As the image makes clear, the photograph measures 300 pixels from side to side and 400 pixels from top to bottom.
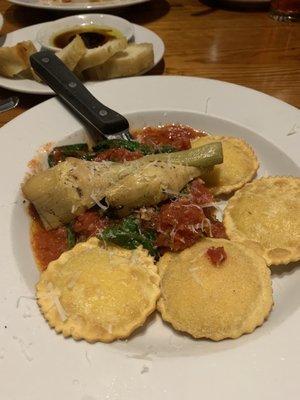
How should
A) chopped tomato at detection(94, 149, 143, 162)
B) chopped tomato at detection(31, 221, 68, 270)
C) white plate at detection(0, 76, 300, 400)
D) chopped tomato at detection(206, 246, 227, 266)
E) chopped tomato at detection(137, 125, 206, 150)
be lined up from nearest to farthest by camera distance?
white plate at detection(0, 76, 300, 400), chopped tomato at detection(206, 246, 227, 266), chopped tomato at detection(31, 221, 68, 270), chopped tomato at detection(94, 149, 143, 162), chopped tomato at detection(137, 125, 206, 150)

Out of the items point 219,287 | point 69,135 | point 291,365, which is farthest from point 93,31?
point 291,365

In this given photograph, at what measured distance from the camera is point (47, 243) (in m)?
2.95

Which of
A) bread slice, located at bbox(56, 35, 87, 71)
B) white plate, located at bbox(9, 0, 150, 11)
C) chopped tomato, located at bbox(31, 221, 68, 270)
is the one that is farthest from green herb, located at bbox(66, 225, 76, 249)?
white plate, located at bbox(9, 0, 150, 11)

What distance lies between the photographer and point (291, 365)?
2.02 m

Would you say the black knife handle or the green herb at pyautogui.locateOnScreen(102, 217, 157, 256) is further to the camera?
the black knife handle

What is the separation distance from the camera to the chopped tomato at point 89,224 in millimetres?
2865

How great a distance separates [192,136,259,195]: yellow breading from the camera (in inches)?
128

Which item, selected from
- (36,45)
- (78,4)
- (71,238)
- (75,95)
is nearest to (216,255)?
(71,238)

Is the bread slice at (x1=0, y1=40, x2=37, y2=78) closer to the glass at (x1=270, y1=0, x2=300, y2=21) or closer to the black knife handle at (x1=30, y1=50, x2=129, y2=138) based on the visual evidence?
the black knife handle at (x1=30, y1=50, x2=129, y2=138)

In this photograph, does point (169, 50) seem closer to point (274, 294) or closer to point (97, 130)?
point (97, 130)

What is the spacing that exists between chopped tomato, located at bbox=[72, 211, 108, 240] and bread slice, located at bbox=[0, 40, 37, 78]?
1.88m

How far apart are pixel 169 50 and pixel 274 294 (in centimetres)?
335

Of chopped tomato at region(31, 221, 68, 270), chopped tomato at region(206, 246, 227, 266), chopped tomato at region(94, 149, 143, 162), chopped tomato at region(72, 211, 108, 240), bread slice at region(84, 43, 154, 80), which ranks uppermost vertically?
bread slice at region(84, 43, 154, 80)

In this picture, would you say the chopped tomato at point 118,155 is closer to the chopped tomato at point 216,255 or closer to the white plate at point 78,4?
the chopped tomato at point 216,255
